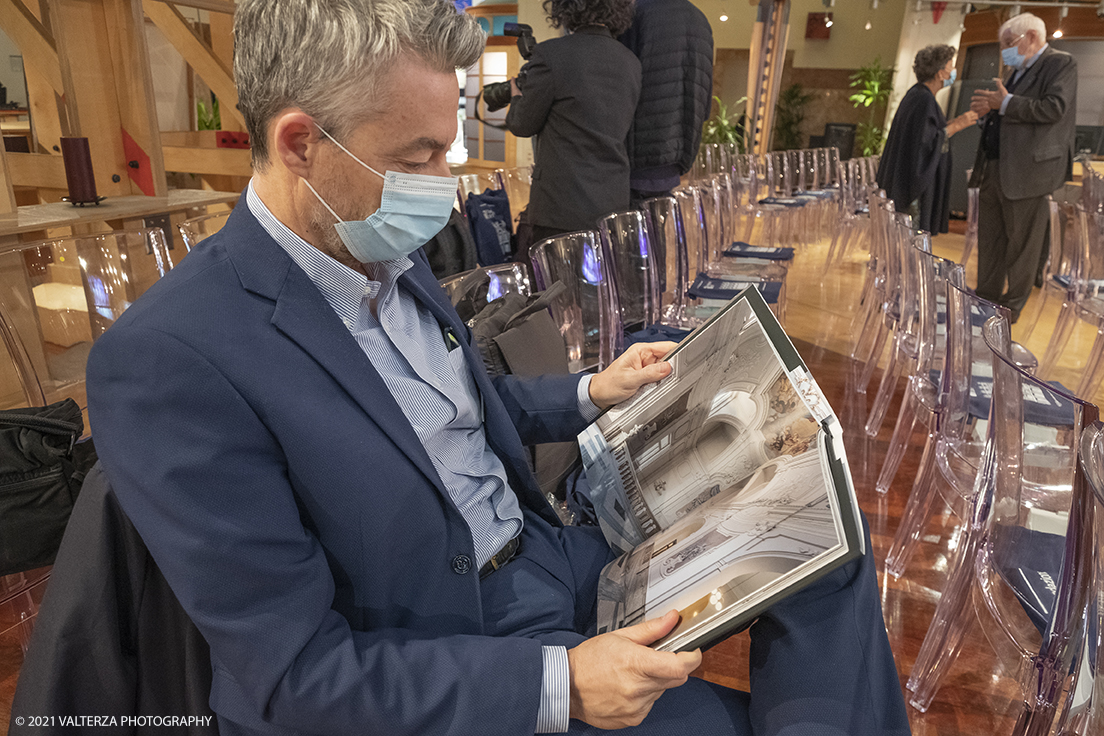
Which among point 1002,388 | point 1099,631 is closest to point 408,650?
point 1099,631

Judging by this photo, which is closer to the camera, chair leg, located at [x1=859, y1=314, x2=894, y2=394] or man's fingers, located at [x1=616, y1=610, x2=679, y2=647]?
man's fingers, located at [x1=616, y1=610, x2=679, y2=647]

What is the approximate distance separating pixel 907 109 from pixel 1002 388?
4.78 meters

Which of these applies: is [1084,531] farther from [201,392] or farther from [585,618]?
[201,392]

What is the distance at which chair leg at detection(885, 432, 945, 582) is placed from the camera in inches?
83.7

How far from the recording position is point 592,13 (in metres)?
2.87

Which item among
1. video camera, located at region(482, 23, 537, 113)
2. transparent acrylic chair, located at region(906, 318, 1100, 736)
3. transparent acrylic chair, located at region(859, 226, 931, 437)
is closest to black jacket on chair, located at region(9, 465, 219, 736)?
transparent acrylic chair, located at region(906, 318, 1100, 736)

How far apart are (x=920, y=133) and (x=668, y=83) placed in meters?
3.00

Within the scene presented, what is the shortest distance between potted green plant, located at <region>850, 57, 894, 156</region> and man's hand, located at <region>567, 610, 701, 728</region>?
1041cm

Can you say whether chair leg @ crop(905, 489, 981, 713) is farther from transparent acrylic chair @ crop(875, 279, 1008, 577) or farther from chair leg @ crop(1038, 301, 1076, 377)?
chair leg @ crop(1038, 301, 1076, 377)

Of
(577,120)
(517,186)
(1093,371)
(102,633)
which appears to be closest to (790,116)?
(517,186)

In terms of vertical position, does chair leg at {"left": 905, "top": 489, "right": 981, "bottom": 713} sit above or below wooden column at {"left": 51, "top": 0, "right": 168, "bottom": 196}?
below

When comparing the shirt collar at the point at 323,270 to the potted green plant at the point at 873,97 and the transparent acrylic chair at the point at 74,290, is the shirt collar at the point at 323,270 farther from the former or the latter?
the potted green plant at the point at 873,97

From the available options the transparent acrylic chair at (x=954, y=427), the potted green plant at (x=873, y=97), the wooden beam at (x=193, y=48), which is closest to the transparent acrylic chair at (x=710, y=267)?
the transparent acrylic chair at (x=954, y=427)

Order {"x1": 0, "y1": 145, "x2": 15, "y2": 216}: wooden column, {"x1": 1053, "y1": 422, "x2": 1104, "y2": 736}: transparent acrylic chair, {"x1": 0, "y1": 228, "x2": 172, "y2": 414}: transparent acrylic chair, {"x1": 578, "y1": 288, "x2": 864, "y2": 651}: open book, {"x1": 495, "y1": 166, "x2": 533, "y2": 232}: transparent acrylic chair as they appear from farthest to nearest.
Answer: {"x1": 495, "y1": 166, "x2": 533, "y2": 232}: transparent acrylic chair → {"x1": 0, "y1": 145, "x2": 15, "y2": 216}: wooden column → {"x1": 0, "y1": 228, "x2": 172, "y2": 414}: transparent acrylic chair → {"x1": 1053, "y1": 422, "x2": 1104, "y2": 736}: transparent acrylic chair → {"x1": 578, "y1": 288, "x2": 864, "y2": 651}: open book
